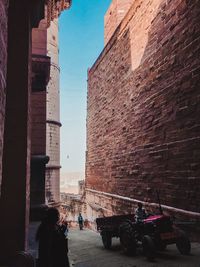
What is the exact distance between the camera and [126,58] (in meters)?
11.8

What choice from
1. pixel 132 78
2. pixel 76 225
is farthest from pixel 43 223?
pixel 76 225

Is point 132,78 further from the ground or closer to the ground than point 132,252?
further from the ground

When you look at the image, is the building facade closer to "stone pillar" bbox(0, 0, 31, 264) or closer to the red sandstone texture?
"stone pillar" bbox(0, 0, 31, 264)

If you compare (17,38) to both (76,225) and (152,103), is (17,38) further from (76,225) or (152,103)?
(76,225)

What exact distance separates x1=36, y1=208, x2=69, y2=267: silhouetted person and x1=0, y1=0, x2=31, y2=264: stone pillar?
775 millimetres

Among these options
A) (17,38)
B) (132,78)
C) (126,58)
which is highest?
(126,58)

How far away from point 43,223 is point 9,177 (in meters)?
0.97

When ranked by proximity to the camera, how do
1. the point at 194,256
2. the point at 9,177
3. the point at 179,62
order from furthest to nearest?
the point at 179,62
the point at 194,256
the point at 9,177

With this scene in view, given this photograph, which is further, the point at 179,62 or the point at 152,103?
the point at 152,103

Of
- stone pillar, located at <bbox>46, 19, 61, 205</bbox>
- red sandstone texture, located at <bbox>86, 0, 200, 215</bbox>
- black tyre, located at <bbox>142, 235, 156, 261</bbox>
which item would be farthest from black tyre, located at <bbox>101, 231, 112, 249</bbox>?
stone pillar, located at <bbox>46, 19, 61, 205</bbox>

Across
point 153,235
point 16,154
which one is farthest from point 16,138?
point 153,235

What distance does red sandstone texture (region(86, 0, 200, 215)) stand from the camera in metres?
7.09

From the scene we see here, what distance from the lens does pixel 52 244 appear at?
2.83 m

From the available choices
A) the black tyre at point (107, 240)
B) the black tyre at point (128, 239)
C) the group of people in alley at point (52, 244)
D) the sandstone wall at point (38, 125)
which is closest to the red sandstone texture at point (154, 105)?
the black tyre at point (128, 239)
